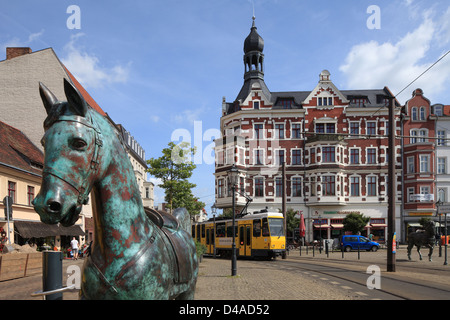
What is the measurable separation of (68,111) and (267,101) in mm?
46772

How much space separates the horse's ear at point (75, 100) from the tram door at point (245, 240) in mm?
25377

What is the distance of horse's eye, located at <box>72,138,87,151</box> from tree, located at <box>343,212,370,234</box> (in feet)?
139

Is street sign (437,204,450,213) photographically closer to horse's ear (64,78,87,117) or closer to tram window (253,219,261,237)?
tram window (253,219,261,237)

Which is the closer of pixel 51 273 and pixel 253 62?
pixel 51 273

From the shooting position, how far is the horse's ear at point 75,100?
2315mm

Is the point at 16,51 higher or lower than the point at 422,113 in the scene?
higher


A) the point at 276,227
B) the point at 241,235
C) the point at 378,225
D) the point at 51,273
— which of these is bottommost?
the point at 378,225

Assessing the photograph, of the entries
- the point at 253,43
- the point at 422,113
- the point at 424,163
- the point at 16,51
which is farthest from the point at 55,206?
the point at 422,113

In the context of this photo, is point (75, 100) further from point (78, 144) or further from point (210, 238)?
point (210, 238)

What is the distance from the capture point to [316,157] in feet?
154

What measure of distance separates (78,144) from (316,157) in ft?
152

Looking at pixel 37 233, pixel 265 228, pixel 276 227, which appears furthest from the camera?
pixel 276 227

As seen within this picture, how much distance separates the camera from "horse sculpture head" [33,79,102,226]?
7.11ft
